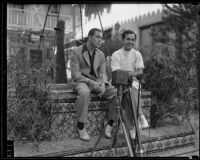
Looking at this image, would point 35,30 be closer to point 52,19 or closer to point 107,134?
point 52,19

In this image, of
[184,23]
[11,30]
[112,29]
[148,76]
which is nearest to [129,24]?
[112,29]

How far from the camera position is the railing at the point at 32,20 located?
2248mm

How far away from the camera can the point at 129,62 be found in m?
2.45

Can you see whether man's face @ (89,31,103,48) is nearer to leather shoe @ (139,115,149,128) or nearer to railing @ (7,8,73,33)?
railing @ (7,8,73,33)

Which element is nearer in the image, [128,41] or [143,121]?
[128,41]

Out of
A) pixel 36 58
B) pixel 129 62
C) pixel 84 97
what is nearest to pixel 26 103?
pixel 36 58

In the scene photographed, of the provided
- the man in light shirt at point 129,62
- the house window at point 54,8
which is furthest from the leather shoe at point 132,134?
the house window at point 54,8

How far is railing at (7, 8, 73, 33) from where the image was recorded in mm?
2248

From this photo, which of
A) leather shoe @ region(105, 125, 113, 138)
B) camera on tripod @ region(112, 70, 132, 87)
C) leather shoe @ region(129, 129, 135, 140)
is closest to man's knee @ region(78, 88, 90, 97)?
camera on tripod @ region(112, 70, 132, 87)

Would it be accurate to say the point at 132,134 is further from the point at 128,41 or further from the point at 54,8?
the point at 54,8

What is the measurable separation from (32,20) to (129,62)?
100 centimetres

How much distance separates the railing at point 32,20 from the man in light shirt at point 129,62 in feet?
1.81

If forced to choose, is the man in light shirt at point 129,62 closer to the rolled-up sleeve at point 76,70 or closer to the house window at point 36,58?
the rolled-up sleeve at point 76,70

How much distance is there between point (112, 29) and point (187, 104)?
1.27 m
